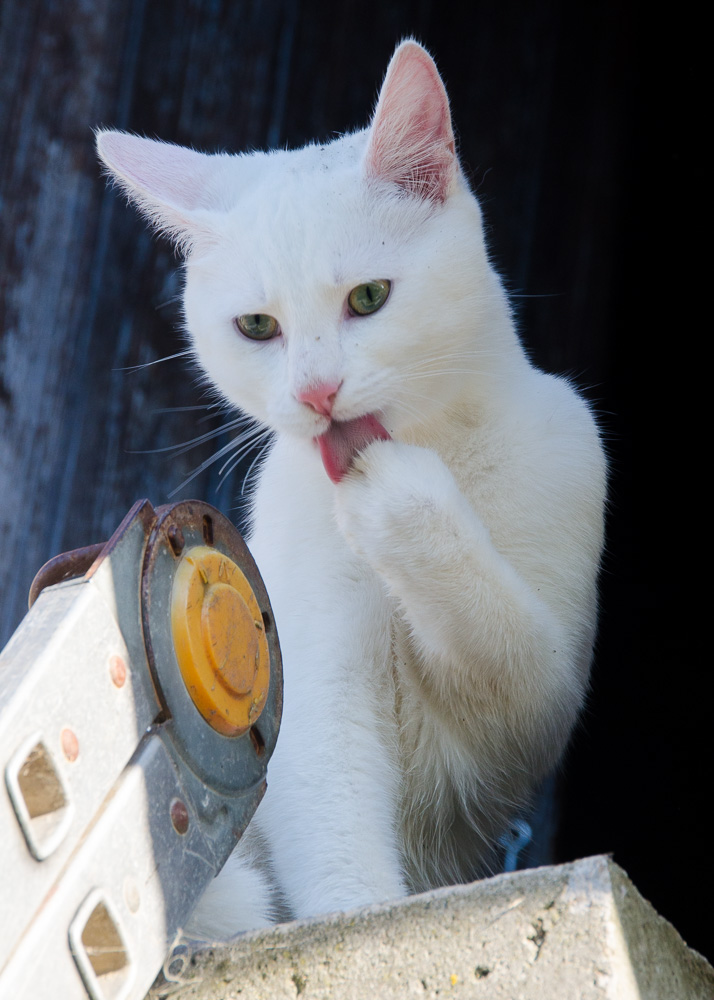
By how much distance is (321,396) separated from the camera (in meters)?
1.28

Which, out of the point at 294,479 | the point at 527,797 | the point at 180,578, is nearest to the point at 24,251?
the point at 294,479

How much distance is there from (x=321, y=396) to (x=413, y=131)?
1.54ft

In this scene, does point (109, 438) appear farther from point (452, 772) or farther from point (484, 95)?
point (484, 95)

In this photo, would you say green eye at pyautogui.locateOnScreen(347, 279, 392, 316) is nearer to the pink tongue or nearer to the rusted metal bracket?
the pink tongue

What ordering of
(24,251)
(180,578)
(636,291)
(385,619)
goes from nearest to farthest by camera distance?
(180,578) < (385,619) < (24,251) < (636,291)

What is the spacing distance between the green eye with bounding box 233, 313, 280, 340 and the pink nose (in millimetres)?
194

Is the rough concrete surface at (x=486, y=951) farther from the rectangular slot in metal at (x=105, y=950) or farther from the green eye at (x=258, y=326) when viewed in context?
the green eye at (x=258, y=326)

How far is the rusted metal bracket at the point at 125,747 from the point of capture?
83 centimetres

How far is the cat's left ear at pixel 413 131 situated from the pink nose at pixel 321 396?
0.41 meters

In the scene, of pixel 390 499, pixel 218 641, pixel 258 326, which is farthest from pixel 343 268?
pixel 218 641

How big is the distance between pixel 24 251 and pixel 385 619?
3.47ft

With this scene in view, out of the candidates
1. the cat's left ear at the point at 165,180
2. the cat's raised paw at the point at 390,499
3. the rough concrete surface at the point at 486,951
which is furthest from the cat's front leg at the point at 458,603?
the cat's left ear at the point at 165,180

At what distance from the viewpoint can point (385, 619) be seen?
1447 millimetres

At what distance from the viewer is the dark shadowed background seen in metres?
1.99
